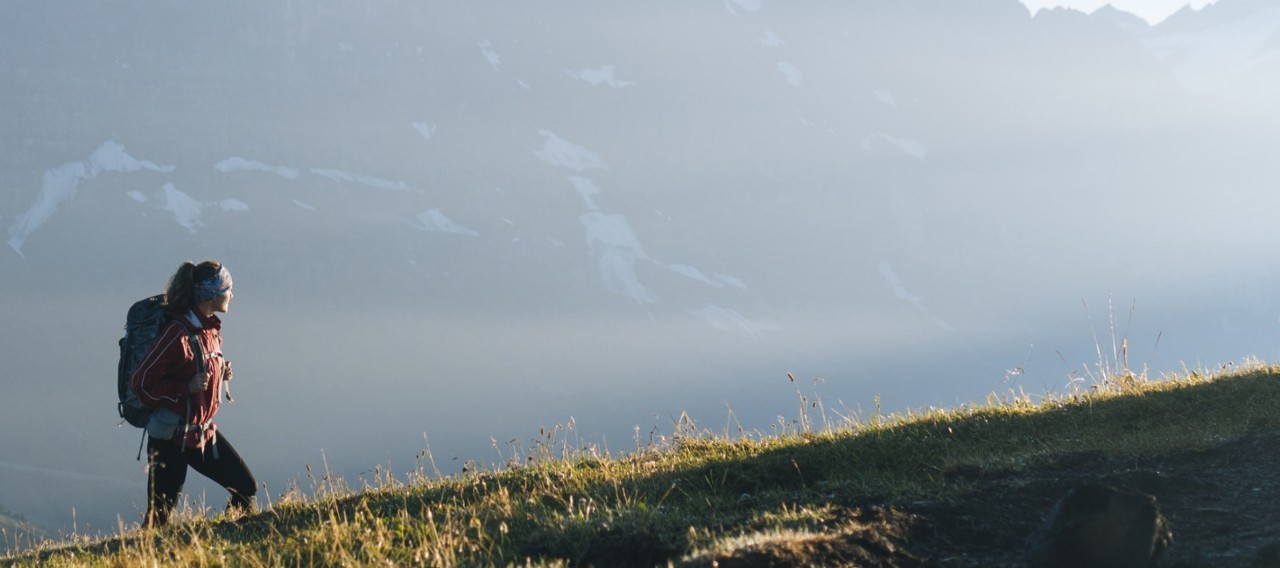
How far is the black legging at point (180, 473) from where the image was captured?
8898mm

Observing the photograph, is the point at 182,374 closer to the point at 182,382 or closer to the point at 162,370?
the point at 182,382

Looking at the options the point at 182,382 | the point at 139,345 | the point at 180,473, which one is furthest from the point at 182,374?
the point at 180,473

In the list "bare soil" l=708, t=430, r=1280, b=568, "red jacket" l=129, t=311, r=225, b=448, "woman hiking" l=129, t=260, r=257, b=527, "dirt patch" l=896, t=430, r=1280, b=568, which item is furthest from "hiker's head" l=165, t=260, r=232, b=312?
"dirt patch" l=896, t=430, r=1280, b=568

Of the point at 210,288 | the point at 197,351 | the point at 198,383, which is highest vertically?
the point at 210,288

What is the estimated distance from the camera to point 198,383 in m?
8.77

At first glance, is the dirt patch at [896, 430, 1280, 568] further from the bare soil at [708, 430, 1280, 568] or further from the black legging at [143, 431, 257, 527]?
the black legging at [143, 431, 257, 527]

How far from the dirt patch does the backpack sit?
649 cm

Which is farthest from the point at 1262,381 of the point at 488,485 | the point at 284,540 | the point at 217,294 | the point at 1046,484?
the point at 217,294

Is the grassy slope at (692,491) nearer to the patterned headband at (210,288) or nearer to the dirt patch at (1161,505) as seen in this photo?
the dirt patch at (1161,505)

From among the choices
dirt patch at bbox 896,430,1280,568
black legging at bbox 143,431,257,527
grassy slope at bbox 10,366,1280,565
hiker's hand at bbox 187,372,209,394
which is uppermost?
hiker's hand at bbox 187,372,209,394

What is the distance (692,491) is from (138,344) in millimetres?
5042

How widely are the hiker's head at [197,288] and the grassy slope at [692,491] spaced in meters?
1.92

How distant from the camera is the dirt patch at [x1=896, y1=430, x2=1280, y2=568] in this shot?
5777 mm

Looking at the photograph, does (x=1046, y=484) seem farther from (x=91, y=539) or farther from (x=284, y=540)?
(x=91, y=539)
